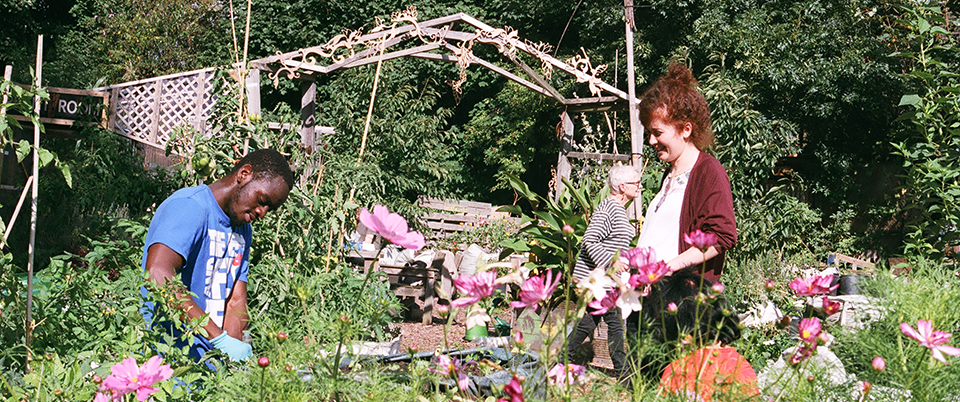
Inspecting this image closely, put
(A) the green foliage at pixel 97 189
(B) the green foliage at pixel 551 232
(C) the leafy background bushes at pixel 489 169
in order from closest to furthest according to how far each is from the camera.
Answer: (C) the leafy background bushes at pixel 489 169 < (B) the green foliage at pixel 551 232 < (A) the green foliage at pixel 97 189

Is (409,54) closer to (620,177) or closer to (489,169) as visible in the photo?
(620,177)

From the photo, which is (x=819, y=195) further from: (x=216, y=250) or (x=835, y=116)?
(x=216, y=250)

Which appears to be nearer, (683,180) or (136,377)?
(136,377)

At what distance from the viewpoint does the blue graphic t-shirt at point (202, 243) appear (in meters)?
1.63

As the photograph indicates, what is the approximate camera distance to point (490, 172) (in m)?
16.1

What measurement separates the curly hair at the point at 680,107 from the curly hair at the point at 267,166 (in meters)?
1.06

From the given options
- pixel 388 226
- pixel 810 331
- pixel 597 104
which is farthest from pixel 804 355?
pixel 597 104

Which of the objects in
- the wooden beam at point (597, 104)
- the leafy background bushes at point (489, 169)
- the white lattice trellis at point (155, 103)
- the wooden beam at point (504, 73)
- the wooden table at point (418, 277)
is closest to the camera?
the leafy background bushes at point (489, 169)

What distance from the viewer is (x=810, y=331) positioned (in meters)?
0.83

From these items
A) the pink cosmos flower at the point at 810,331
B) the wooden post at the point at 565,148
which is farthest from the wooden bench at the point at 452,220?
the pink cosmos flower at the point at 810,331

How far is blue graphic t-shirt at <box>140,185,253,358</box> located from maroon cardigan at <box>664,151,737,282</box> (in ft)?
4.08

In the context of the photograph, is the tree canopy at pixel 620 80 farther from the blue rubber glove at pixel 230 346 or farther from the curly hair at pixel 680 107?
the blue rubber glove at pixel 230 346

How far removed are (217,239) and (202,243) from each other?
6cm

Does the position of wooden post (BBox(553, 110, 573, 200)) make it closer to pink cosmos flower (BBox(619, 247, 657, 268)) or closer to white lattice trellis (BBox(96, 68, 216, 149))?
pink cosmos flower (BBox(619, 247, 657, 268))
